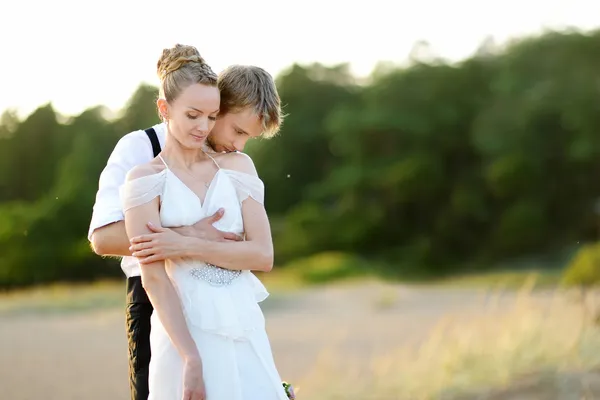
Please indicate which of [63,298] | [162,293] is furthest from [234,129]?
[63,298]

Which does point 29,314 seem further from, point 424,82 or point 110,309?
point 424,82

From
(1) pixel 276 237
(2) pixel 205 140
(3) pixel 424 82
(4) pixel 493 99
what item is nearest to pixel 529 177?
(4) pixel 493 99

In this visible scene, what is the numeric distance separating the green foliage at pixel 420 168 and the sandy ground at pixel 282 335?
1.56 ft

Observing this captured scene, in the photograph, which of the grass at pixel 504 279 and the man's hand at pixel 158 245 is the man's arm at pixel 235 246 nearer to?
the man's hand at pixel 158 245

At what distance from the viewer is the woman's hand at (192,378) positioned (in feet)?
5.57

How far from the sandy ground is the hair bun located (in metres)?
6.03

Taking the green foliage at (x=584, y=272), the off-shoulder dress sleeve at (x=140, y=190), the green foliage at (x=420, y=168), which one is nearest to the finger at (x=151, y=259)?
the off-shoulder dress sleeve at (x=140, y=190)

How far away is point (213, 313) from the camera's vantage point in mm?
1773

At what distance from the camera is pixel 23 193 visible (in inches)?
410

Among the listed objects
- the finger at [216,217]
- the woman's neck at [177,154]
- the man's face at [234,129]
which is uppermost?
the man's face at [234,129]

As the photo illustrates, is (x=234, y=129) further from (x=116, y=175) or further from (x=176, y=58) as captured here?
(x=116, y=175)

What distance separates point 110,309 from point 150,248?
30.1 feet

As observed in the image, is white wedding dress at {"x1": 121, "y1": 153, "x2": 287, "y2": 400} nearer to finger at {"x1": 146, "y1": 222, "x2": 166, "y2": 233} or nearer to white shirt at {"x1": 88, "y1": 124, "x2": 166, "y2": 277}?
finger at {"x1": 146, "y1": 222, "x2": 166, "y2": 233}

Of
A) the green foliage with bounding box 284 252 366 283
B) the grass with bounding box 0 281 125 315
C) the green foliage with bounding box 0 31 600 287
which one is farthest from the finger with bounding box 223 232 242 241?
the green foliage with bounding box 284 252 366 283
